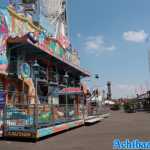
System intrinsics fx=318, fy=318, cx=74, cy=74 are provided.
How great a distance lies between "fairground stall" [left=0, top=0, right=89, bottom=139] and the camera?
49.6ft

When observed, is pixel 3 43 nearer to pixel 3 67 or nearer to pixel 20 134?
pixel 3 67

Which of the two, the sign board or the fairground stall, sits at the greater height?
the fairground stall

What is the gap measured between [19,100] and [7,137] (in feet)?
20.7

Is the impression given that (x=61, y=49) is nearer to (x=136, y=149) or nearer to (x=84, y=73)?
(x=84, y=73)

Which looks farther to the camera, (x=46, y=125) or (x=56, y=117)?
(x=56, y=117)

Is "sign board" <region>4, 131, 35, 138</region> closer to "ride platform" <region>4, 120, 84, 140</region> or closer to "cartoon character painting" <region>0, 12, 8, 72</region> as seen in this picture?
"ride platform" <region>4, 120, 84, 140</region>

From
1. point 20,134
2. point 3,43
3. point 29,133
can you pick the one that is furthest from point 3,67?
point 29,133

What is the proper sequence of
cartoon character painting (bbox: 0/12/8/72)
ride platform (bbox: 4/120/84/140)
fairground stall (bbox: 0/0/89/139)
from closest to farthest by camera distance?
1. ride platform (bbox: 4/120/84/140)
2. fairground stall (bbox: 0/0/89/139)
3. cartoon character painting (bbox: 0/12/8/72)

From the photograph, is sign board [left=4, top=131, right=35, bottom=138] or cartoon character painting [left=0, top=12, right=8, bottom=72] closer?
sign board [left=4, top=131, right=35, bottom=138]

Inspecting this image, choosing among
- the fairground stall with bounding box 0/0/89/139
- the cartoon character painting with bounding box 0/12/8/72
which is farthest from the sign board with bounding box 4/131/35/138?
the cartoon character painting with bounding box 0/12/8/72

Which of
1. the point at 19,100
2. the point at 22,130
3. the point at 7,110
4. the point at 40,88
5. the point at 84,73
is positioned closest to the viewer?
the point at 22,130

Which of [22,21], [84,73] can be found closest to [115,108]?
[84,73]

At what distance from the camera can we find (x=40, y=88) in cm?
Result: 2617

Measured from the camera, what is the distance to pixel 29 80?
22.3m
